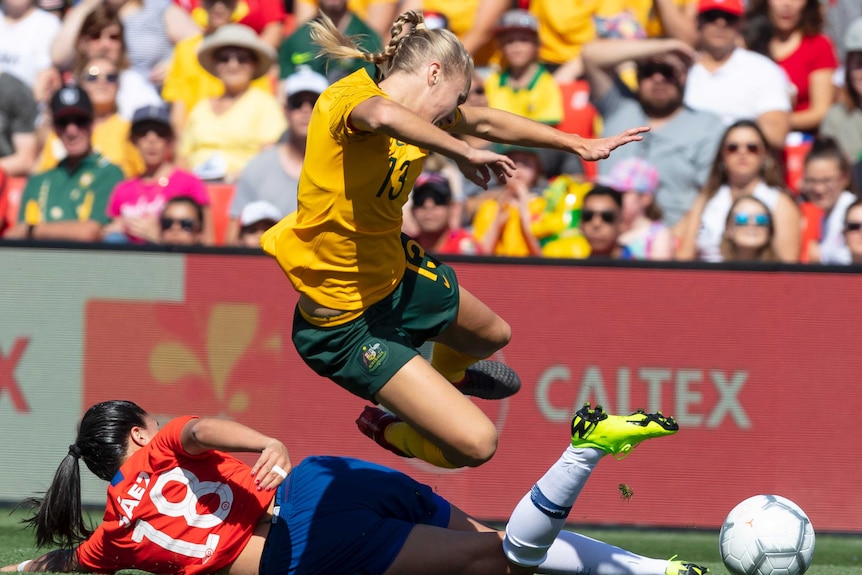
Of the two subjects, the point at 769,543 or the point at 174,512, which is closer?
the point at 174,512

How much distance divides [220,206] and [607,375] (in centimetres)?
279

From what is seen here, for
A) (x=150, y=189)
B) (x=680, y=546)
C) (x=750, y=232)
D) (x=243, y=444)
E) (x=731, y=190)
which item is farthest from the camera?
(x=150, y=189)

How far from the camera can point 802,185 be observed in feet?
24.8

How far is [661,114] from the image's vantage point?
7848mm

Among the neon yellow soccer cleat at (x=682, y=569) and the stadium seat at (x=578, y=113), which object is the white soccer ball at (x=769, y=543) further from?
the stadium seat at (x=578, y=113)

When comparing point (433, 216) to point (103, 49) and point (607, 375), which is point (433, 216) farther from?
point (103, 49)

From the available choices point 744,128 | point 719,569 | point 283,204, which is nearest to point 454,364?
point 719,569

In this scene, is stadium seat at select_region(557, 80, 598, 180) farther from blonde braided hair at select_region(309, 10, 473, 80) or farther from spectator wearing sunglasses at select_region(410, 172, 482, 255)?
blonde braided hair at select_region(309, 10, 473, 80)

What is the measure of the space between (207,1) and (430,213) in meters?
2.62

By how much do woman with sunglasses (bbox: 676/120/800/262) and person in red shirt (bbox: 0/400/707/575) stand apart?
11.2 ft

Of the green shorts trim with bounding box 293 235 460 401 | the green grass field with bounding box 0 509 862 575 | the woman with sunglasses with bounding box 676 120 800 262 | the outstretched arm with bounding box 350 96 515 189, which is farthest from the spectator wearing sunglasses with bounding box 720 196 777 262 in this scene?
the outstretched arm with bounding box 350 96 515 189

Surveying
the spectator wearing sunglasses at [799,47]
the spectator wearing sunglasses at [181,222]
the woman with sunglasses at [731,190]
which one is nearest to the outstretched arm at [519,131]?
the woman with sunglasses at [731,190]

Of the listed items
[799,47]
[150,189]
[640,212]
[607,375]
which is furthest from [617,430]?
[799,47]

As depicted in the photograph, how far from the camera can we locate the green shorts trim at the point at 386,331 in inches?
163
